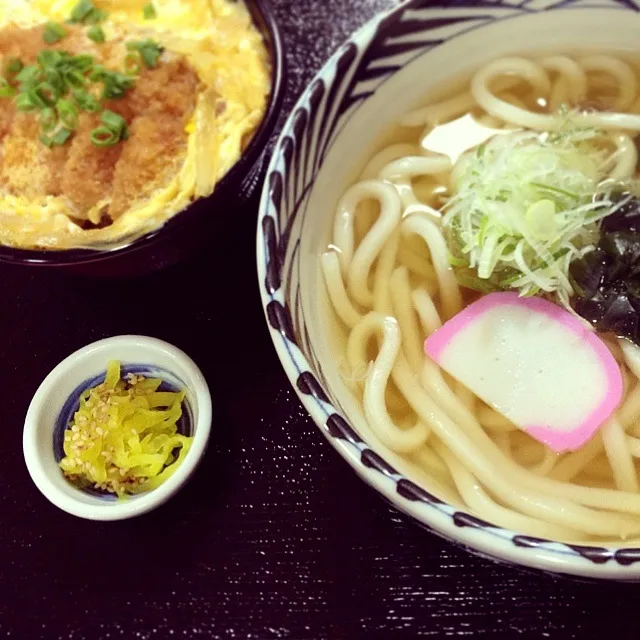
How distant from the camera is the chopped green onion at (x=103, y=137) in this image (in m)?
1.51

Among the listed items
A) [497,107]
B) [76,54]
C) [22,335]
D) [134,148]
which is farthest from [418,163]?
[22,335]

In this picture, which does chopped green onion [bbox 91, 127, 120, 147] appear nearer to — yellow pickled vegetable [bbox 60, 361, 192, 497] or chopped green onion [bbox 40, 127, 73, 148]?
chopped green onion [bbox 40, 127, 73, 148]

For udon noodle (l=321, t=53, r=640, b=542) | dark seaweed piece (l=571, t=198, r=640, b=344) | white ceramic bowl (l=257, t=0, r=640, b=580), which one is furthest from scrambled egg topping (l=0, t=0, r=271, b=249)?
dark seaweed piece (l=571, t=198, r=640, b=344)

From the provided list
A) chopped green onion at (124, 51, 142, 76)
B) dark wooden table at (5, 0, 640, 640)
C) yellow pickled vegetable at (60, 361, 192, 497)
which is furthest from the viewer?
chopped green onion at (124, 51, 142, 76)

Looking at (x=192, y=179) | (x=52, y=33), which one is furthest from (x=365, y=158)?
(x=52, y=33)

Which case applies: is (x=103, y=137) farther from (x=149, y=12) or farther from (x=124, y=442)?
(x=124, y=442)

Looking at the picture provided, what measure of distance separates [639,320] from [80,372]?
1115mm

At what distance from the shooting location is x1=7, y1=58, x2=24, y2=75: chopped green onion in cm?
164

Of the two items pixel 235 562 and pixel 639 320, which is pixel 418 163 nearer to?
pixel 639 320

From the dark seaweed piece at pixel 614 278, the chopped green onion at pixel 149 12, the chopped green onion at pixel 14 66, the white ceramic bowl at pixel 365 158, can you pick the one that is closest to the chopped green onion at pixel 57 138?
the chopped green onion at pixel 14 66

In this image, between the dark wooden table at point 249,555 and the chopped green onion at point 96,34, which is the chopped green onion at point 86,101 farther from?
the dark wooden table at point 249,555

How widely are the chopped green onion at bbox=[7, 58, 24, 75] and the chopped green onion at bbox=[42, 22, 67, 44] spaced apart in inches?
3.3

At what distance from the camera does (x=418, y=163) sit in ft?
5.19

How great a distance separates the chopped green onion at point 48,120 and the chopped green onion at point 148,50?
23 centimetres
